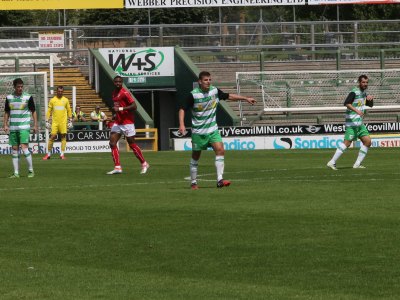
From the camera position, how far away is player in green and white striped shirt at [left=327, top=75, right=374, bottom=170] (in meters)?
26.5

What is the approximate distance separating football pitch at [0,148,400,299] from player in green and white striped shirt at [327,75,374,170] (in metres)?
2.80

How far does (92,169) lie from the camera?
29.2 metres

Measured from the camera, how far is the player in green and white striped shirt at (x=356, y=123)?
2652cm

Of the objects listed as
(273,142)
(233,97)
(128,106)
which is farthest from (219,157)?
(273,142)

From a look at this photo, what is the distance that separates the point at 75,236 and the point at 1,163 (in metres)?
19.9

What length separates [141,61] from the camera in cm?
5319

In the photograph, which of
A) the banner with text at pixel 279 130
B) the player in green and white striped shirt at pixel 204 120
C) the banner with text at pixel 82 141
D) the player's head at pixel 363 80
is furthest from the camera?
the banner with text at pixel 279 130

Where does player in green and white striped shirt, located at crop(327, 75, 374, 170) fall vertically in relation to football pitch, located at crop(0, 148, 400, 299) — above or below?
above

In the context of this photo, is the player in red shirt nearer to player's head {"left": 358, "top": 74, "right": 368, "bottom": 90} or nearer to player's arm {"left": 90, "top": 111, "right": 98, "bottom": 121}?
player's head {"left": 358, "top": 74, "right": 368, "bottom": 90}

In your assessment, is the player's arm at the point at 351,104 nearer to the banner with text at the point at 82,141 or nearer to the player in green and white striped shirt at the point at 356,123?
the player in green and white striped shirt at the point at 356,123

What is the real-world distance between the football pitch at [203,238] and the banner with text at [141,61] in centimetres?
2956

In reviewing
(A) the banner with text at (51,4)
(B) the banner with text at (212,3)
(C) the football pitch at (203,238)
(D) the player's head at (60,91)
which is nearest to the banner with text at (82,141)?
(D) the player's head at (60,91)

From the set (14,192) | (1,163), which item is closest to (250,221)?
(14,192)

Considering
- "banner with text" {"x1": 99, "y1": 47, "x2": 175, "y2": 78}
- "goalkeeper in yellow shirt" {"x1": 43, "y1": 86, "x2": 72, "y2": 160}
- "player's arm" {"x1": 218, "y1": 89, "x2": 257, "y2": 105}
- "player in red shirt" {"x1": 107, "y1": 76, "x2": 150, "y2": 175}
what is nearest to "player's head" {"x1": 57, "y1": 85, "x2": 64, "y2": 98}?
"goalkeeper in yellow shirt" {"x1": 43, "y1": 86, "x2": 72, "y2": 160}
